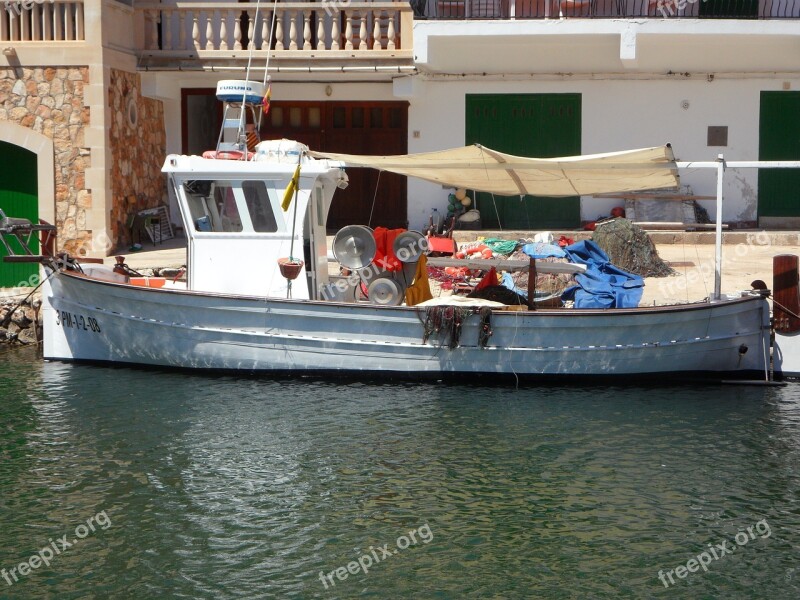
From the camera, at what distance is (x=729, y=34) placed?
59.3ft

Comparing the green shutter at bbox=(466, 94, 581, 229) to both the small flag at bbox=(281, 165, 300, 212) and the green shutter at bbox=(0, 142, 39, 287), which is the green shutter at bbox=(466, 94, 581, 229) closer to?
the green shutter at bbox=(0, 142, 39, 287)

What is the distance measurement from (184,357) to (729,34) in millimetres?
10279

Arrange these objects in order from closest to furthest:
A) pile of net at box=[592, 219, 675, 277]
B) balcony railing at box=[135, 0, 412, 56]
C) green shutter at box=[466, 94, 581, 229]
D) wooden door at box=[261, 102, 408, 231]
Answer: pile of net at box=[592, 219, 675, 277] < balcony railing at box=[135, 0, 412, 56] < green shutter at box=[466, 94, 581, 229] < wooden door at box=[261, 102, 408, 231]

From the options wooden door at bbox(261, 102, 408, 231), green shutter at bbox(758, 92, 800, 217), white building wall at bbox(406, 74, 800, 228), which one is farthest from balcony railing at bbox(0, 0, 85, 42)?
green shutter at bbox(758, 92, 800, 217)

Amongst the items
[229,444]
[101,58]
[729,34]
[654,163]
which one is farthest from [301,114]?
[229,444]

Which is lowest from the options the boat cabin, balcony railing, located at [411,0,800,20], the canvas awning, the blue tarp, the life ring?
the blue tarp

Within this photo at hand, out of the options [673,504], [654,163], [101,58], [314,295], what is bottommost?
[673,504]

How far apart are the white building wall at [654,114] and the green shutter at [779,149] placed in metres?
0.13

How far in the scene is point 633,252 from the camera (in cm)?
1653

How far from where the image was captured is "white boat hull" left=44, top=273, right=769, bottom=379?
12602mm

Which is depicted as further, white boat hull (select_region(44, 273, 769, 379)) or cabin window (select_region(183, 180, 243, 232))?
cabin window (select_region(183, 180, 243, 232))

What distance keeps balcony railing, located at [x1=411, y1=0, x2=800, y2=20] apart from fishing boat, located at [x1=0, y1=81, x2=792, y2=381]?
6539 mm

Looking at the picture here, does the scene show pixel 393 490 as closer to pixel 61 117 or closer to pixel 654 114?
pixel 61 117

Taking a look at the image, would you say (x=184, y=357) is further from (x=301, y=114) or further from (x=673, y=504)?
(x=301, y=114)
